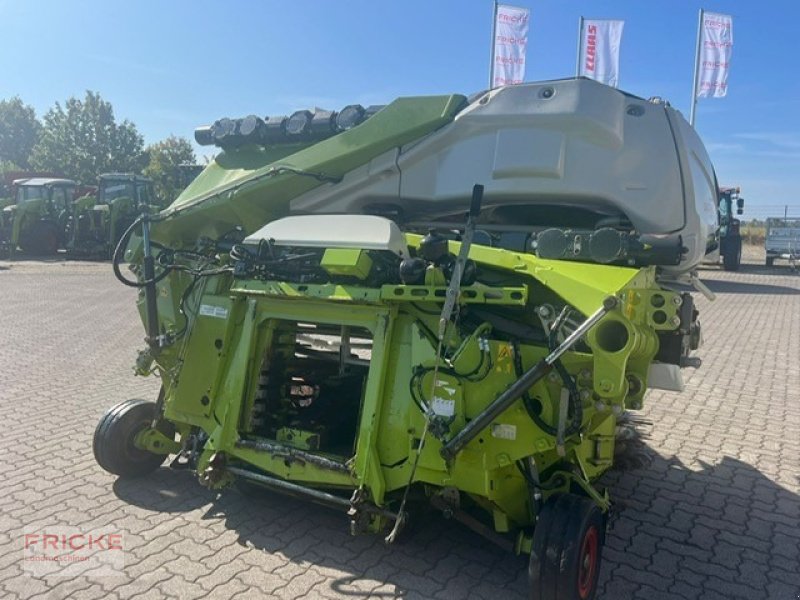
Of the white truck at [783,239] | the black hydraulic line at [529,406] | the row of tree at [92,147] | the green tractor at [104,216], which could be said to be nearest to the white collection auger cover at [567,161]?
the black hydraulic line at [529,406]

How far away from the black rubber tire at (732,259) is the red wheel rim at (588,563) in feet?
67.5

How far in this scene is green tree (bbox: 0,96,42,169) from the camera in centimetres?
6291

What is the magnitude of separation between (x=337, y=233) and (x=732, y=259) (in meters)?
20.8

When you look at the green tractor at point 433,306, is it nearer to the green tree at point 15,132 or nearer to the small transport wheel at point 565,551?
the small transport wheel at point 565,551

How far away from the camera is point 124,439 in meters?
4.18

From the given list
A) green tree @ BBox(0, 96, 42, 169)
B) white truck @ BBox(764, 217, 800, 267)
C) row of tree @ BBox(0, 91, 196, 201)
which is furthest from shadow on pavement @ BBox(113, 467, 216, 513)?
green tree @ BBox(0, 96, 42, 169)

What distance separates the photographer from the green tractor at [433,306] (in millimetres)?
2961

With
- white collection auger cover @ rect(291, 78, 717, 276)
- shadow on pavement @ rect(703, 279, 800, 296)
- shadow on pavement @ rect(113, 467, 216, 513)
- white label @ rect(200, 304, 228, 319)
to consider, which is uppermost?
white collection auger cover @ rect(291, 78, 717, 276)

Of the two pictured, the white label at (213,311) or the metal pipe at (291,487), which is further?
the white label at (213,311)

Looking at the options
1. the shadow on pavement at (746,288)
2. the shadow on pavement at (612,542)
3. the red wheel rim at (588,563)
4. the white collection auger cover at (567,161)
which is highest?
the white collection auger cover at (567,161)

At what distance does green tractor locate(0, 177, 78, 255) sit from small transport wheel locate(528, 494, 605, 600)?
22.8 m

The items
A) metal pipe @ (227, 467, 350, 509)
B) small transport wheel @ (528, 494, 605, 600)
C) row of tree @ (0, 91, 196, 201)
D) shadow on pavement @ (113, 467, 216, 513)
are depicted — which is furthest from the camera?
row of tree @ (0, 91, 196, 201)

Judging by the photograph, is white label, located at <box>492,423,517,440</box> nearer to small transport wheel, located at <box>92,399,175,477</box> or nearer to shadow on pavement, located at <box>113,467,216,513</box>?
shadow on pavement, located at <box>113,467,216,513</box>

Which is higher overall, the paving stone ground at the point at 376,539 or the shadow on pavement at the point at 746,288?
the shadow on pavement at the point at 746,288
